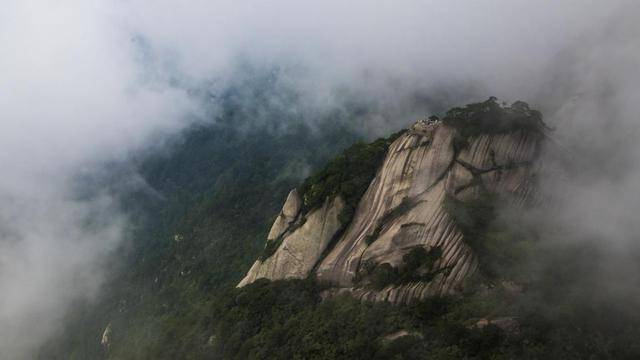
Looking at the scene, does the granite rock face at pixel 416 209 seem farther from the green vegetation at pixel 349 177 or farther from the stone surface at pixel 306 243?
the green vegetation at pixel 349 177

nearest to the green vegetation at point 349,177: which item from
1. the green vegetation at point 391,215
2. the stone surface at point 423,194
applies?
the stone surface at point 423,194

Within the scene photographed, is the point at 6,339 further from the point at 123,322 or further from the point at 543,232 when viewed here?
the point at 543,232

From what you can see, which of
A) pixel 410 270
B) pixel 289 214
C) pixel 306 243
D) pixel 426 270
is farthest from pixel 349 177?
pixel 426 270

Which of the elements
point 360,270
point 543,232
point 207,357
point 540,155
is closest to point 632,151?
point 540,155

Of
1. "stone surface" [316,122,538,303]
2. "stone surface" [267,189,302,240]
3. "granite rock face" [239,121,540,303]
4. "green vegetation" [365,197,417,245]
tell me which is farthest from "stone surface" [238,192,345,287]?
"green vegetation" [365,197,417,245]

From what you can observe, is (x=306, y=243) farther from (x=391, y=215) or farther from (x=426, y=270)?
(x=426, y=270)
